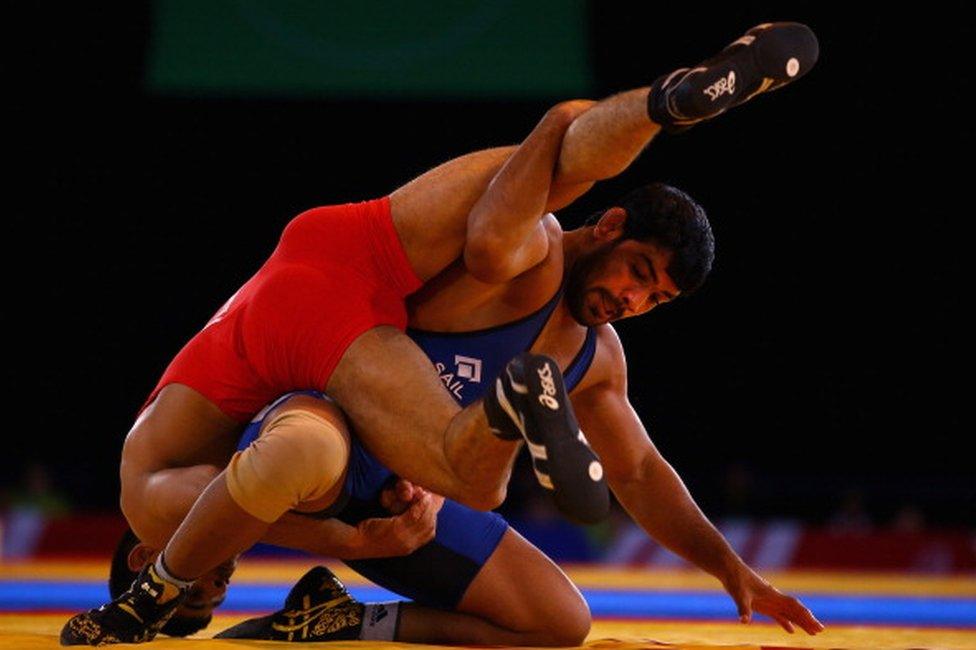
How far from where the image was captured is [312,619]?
3.16 m

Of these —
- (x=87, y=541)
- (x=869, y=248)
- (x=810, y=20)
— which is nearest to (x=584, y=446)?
(x=87, y=541)

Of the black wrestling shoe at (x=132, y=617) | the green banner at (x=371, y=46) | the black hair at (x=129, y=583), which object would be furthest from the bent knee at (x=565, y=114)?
the green banner at (x=371, y=46)

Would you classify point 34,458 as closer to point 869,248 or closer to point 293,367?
point 869,248

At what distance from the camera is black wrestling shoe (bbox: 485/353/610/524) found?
7.72 ft

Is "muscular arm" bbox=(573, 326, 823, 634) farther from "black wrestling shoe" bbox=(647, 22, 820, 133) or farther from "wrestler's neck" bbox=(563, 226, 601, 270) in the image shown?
"black wrestling shoe" bbox=(647, 22, 820, 133)

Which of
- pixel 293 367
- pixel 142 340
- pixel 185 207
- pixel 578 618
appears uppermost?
pixel 185 207

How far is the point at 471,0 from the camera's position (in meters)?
7.62

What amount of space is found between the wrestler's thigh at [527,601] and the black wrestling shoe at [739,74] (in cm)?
118

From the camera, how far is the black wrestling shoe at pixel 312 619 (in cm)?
313

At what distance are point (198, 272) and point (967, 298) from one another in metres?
6.65

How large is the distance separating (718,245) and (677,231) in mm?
9055

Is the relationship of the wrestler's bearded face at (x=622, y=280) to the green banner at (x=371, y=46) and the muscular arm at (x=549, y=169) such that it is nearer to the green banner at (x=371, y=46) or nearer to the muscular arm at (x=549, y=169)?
the muscular arm at (x=549, y=169)

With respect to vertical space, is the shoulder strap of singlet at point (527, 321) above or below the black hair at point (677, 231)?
below

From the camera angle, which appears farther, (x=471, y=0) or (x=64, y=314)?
(x=64, y=314)
